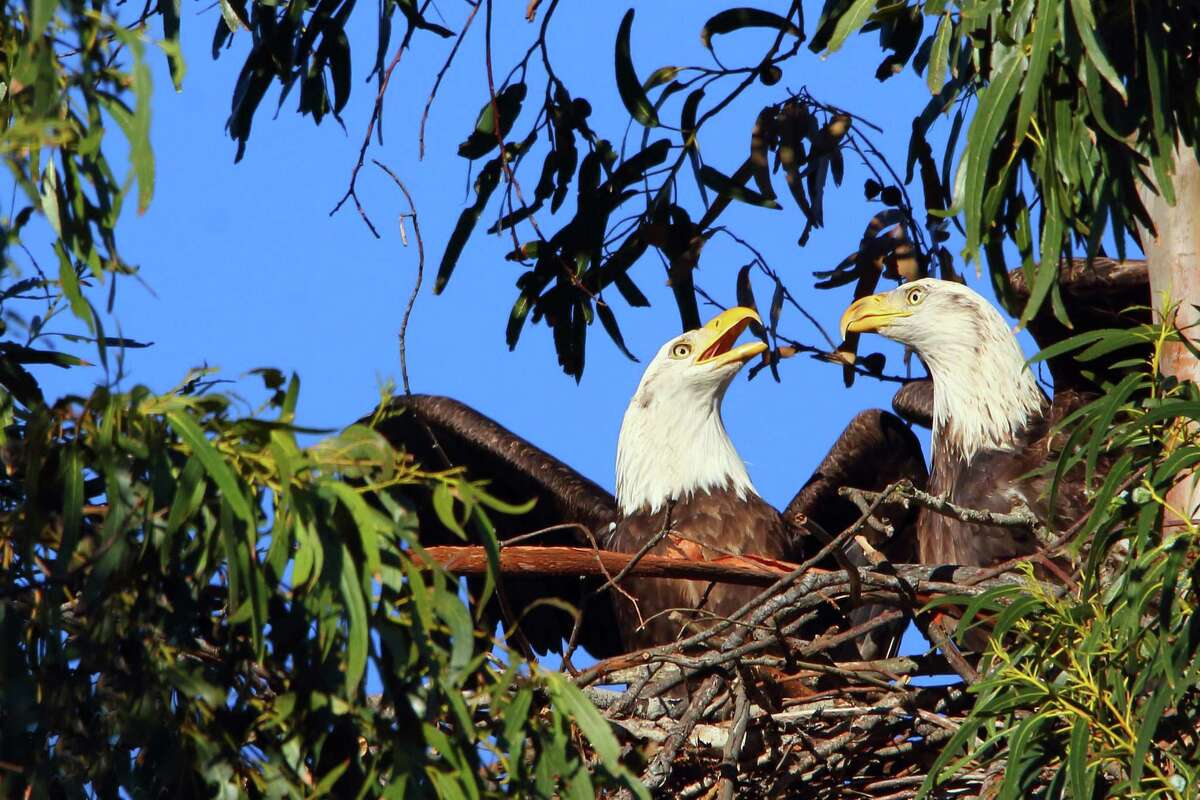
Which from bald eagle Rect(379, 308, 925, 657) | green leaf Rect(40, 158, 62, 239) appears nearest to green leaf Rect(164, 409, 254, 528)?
green leaf Rect(40, 158, 62, 239)

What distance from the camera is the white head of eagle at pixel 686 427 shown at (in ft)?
21.4

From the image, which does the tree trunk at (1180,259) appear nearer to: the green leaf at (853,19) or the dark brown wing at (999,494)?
the dark brown wing at (999,494)

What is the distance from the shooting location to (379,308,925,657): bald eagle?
6.43m

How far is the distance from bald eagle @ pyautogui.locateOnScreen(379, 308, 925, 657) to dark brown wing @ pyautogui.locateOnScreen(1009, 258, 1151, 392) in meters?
0.68

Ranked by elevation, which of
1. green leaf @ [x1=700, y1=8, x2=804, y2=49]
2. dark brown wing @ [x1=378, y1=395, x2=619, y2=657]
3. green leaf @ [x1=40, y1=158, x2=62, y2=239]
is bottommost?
green leaf @ [x1=40, y1=158, x2=62, y2=239]

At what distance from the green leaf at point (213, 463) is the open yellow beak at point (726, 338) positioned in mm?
4192

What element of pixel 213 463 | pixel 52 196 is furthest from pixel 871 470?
pixel 213 463

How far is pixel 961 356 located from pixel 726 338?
86cm

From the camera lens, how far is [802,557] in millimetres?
6395

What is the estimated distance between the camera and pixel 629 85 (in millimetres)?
5113

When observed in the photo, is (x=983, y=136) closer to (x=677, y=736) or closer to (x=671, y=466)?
(x=677, y=736)

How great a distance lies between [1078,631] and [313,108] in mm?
2722

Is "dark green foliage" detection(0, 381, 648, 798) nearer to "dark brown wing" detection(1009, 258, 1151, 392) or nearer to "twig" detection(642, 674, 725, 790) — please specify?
"twig" detection(642, 674, 725, 790)

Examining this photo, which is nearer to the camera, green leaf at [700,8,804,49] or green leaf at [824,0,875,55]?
green leaf at [824,0,875,55]
